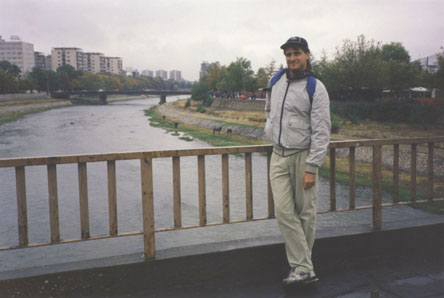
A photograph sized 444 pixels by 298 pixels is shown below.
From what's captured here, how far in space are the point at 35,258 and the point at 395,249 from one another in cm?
754

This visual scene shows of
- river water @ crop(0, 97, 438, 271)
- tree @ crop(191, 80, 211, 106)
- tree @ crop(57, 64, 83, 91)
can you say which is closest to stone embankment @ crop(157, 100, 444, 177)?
river water @ crop(0, 97, 438, 271)

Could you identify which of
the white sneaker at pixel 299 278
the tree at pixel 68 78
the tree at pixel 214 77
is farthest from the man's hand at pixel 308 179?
the tree at pixel 68 78

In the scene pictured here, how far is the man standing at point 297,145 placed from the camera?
3443 millimetres

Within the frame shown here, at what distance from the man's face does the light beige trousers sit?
70 centimetres

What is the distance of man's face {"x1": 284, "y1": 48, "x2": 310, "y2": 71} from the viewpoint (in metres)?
3.54

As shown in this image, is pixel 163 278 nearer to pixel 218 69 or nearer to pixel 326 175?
pixel 326 175

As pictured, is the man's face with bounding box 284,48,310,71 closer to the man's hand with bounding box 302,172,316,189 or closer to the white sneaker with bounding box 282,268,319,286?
the man's hand with bounding box 302,172,316,189

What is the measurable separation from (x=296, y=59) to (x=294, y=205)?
1.22 m

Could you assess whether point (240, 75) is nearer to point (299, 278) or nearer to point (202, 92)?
point (202, 92)

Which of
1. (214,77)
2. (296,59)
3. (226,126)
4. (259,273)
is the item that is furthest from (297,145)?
(214,77)

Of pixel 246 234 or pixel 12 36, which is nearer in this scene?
pixel 246 234

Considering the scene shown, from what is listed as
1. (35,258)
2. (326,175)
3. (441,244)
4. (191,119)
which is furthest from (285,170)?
(191,119)

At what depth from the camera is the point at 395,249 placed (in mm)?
4430

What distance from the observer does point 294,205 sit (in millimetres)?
3695
